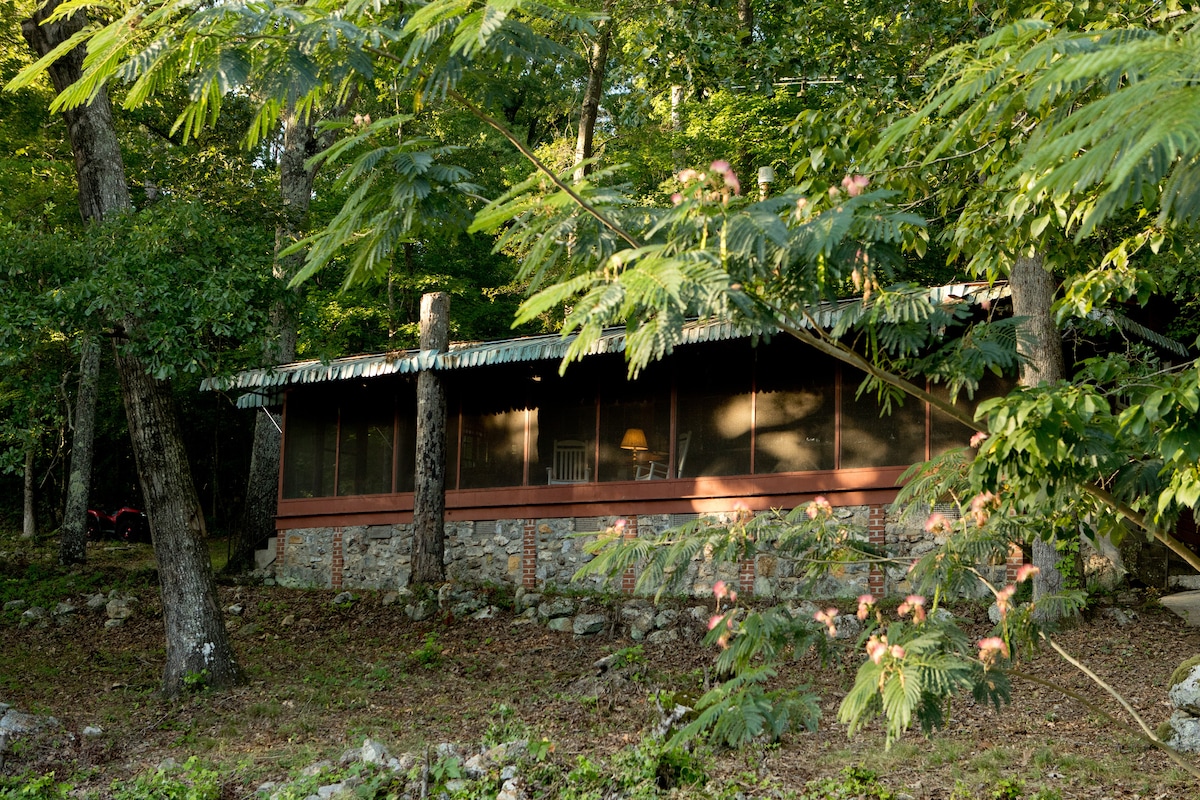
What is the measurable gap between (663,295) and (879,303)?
1.29 m

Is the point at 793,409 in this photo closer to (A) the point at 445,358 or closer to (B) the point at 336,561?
(A) the point at 445,358

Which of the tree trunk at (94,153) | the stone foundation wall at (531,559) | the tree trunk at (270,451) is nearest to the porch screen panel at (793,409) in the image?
the stone foundation wall at (531,559)

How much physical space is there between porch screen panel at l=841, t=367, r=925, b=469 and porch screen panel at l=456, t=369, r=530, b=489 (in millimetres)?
4625

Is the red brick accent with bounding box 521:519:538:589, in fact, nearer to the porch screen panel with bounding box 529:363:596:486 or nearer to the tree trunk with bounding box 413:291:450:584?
the porch screen panel with bounding box 529:363:596:486

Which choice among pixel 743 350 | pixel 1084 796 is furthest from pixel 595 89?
pixel 1084 796

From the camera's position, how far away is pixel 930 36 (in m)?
9.84

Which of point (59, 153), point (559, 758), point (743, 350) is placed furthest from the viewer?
point (59, 153)

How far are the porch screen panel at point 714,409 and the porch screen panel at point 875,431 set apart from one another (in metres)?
1.28

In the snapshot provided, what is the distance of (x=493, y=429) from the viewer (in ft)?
51.3

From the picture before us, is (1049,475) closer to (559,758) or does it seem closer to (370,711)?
(559,758)

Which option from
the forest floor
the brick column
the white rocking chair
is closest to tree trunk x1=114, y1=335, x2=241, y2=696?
the forest floor

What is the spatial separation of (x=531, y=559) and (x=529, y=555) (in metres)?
0.06

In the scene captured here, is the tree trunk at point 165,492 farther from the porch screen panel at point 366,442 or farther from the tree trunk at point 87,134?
the porch screen panel at point 366,442

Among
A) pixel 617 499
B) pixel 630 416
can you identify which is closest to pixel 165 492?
pixel 617 499
